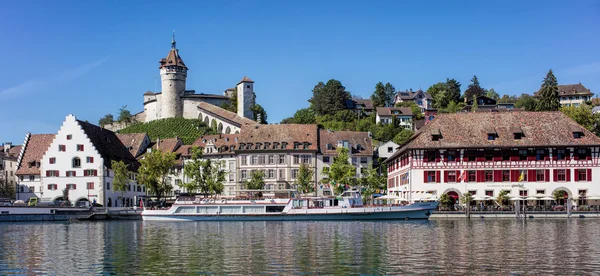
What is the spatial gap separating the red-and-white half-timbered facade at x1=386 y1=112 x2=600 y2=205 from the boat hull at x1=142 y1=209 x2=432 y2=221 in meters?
6.67

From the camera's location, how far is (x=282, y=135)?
10275 centimetres

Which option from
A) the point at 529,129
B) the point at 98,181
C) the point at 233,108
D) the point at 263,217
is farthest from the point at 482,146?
the point at 233,108

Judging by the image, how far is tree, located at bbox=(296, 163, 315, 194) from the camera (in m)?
92.3

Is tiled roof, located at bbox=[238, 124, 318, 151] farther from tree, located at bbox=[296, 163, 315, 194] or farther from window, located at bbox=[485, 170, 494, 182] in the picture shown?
window, located at bbox=[485, 170, 494, 182]

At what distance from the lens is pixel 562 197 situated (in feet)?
252

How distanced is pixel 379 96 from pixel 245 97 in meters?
45.1

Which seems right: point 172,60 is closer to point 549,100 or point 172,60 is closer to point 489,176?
point 549,100

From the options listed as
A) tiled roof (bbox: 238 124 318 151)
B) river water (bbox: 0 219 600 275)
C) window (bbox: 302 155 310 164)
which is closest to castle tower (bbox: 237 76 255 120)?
tiled roof (bbox: 238 124 318 151)

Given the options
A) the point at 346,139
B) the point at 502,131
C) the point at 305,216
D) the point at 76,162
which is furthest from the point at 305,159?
the point at 76,162

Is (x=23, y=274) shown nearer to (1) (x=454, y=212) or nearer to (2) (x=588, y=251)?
(2) (x=588, y=251)

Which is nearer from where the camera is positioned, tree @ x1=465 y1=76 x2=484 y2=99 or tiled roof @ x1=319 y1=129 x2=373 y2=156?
tiled roof @ x1=319 y1=129 x2=373 y2=156

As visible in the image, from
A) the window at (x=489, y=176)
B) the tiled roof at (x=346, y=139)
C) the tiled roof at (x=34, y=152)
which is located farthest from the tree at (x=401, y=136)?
the tiled roof at (x=34, y=152)

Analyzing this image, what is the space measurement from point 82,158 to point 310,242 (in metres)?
64.7

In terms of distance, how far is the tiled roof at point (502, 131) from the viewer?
78.2 meters
